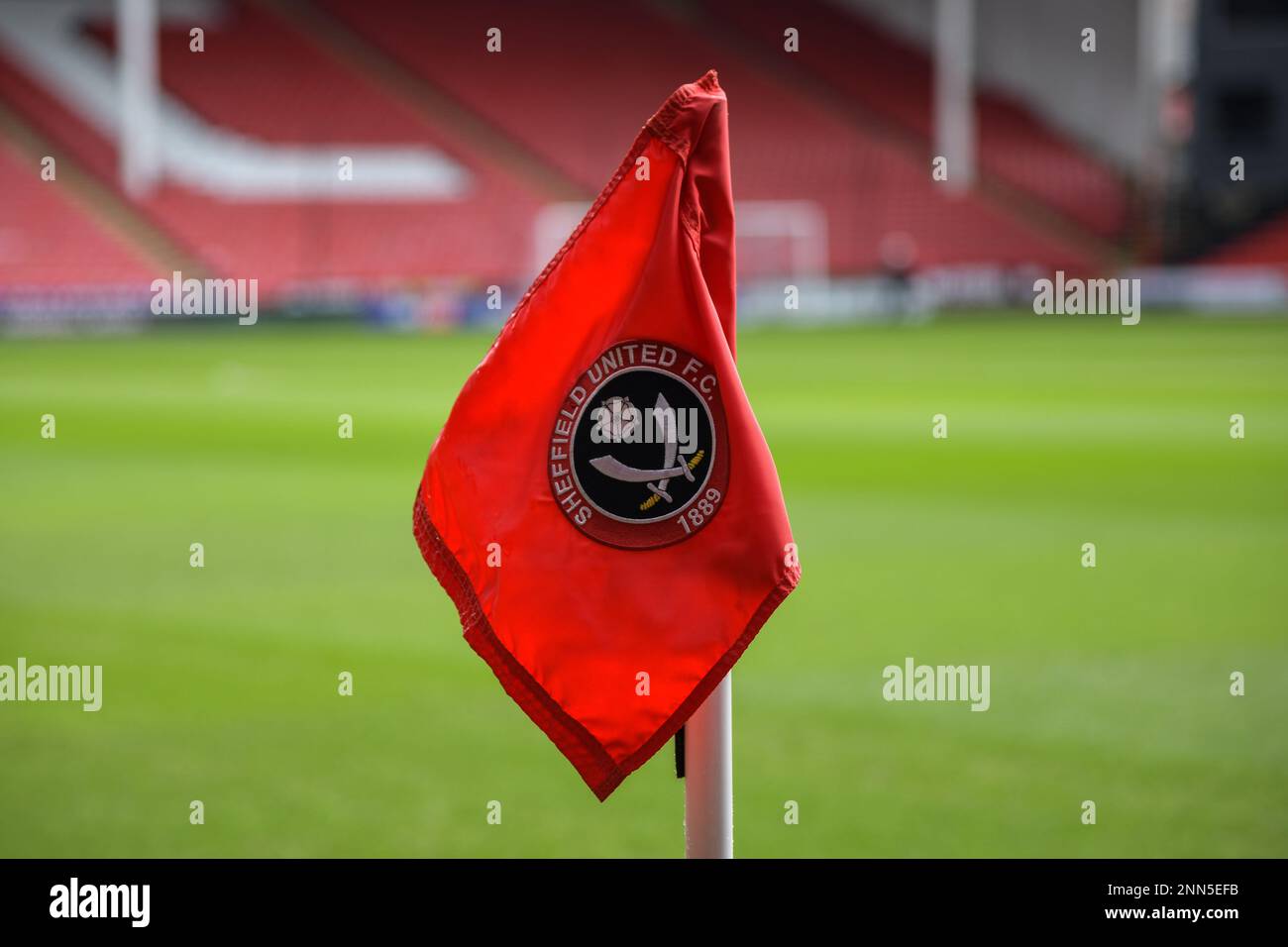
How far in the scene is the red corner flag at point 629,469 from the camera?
2.34 metres

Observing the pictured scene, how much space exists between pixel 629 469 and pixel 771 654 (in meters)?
4.45

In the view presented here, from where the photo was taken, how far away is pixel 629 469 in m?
2.34

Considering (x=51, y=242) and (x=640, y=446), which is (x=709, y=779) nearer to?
(x=640, y=446)

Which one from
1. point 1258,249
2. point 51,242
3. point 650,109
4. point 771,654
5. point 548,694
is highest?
point 650,109

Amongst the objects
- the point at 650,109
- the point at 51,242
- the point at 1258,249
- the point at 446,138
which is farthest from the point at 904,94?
the point at 51,242

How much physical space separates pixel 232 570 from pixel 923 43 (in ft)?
114

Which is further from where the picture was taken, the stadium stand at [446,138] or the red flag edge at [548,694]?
the stadium stand at [446,138]

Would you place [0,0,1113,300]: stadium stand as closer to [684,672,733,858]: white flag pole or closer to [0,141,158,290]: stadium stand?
[0,141,158,290]: stadium stand

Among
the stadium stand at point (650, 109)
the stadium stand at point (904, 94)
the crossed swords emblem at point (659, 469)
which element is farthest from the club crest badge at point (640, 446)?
the stadium stand at point (904, 94)

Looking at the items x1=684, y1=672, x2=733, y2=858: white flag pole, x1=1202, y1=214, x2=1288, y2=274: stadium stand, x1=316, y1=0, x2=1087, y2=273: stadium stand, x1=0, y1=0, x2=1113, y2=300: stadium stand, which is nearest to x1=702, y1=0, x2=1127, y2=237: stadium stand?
x1=0, y1=0, x2=1113, y2=300: stadium stand

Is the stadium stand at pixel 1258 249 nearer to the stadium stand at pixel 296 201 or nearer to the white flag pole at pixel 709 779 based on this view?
the stadium stand at pixel 296 201

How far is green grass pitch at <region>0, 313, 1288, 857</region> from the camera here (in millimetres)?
4582

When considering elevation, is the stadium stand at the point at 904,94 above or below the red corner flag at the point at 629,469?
above

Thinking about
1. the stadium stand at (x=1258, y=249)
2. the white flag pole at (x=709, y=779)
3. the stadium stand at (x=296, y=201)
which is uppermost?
the stadium stand at (x=296, y=201)
